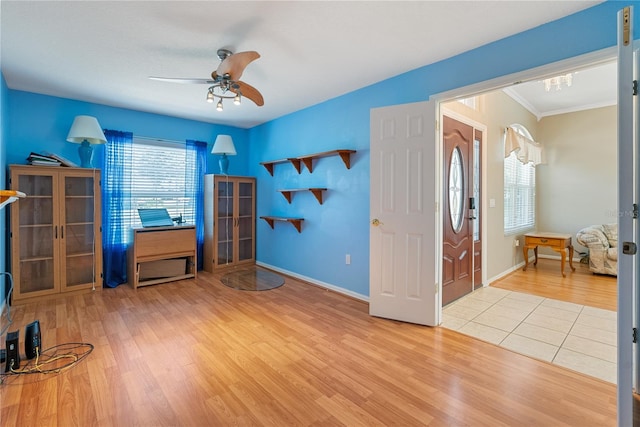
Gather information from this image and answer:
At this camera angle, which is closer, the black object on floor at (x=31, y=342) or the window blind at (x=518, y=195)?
the black object on floor at (x=31, y=342)

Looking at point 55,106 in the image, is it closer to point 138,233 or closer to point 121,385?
point 138,233

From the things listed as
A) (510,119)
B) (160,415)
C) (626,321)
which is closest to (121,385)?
(160,415)

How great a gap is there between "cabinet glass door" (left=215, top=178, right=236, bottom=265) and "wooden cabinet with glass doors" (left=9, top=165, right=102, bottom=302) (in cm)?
154

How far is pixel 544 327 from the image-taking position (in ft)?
8.80

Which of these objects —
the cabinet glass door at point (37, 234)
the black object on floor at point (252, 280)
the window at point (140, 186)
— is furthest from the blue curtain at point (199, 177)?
the cabinet glass door at point (37, 234)

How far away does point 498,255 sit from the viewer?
14.1ft

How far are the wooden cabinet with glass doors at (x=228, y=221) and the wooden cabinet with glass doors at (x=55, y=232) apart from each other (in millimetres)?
1418

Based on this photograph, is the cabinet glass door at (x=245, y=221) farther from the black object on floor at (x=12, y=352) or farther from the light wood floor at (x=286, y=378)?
→ the black object on floor at (x=12, y=352)

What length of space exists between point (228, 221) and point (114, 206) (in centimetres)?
155

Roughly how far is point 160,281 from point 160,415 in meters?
2.82

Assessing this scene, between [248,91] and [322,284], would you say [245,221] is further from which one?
[248,91]

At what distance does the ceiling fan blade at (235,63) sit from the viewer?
2.14m

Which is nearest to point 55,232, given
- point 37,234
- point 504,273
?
point 37,234

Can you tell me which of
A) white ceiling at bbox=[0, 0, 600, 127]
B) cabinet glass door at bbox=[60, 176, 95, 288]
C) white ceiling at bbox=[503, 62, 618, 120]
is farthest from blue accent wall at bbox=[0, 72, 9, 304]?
white ceiling at bbox=[503, 62, 618, 120]
